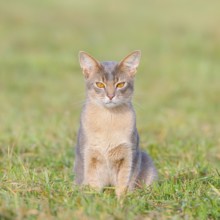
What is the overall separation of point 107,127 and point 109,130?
31 millimetres

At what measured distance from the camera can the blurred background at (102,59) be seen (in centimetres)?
820

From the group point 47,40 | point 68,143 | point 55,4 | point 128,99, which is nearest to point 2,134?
point 68,143

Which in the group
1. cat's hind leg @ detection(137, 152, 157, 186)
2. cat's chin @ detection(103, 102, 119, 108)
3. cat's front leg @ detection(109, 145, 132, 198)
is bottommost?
cat's hind leg @ detection(137, 152, 157, 186)

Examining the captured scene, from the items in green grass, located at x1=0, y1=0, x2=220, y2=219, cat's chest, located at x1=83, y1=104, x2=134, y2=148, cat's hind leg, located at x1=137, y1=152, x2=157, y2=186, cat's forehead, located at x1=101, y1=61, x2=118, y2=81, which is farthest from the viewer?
cat's hind leg, located at x1=137, y1=152, x2=157, y2=186

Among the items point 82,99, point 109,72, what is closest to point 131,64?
point 109,72

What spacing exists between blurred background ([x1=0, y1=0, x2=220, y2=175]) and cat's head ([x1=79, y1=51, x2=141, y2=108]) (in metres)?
1.50

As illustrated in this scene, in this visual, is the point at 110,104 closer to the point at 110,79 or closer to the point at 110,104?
the point at 110,104

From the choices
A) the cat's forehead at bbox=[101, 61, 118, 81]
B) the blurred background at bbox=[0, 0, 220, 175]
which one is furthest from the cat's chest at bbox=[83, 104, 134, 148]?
the blurred background at bbox=[0, 0, 220, 175]

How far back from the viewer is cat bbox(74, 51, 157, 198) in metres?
5.15

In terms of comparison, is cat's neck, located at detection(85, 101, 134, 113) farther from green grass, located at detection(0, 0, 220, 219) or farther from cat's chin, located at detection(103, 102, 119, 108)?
green grass, located at detection(0, 0, 220, 219)

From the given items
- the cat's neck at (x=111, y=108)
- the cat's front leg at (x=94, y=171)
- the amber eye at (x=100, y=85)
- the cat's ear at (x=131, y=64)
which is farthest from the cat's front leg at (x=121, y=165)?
the cat's ear at (x=131, y=64)

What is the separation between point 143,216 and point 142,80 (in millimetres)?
10015

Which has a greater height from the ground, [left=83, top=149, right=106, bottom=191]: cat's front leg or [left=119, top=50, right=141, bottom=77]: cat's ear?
[left=119, top=50, right=141, bottom=77]: cat's ear

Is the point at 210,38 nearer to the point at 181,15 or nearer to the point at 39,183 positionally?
the point at 181,15
